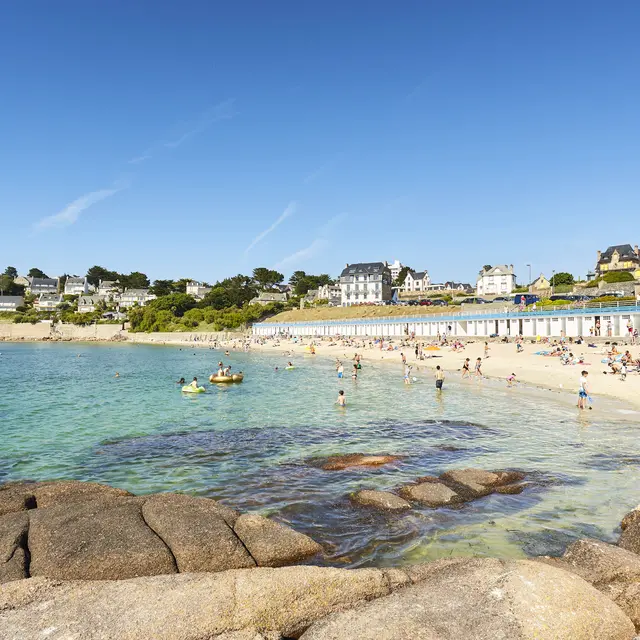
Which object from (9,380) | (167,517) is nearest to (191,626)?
(167,517)

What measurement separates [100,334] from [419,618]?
497 ft

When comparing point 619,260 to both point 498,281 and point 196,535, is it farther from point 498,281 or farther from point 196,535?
point 196,535

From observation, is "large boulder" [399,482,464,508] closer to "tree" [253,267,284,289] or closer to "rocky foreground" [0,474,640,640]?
"rocky foreground" [0,474,640,640]

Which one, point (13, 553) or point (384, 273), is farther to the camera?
point (384, 273)

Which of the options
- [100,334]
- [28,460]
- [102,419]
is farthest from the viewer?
[100,334]

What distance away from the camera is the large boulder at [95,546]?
7.50 meters

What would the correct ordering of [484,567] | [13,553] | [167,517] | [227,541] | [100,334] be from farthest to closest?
1. [100,334]
2. [167,517]
3. [227,541]
4. [13,553]
5. [484,567]

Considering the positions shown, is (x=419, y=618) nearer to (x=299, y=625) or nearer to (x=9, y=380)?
(x=299, y=625)

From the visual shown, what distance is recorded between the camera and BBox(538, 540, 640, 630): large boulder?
6.73m

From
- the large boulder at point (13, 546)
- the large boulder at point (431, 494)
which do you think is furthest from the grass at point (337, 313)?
the large boulder at point (13, 546)

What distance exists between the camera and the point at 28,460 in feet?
60.5

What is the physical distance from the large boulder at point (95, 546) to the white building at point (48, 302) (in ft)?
636

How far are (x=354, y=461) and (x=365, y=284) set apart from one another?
133605mm

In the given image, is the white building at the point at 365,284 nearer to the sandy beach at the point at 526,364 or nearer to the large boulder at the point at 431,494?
the sandy beach at the point at 526,364
